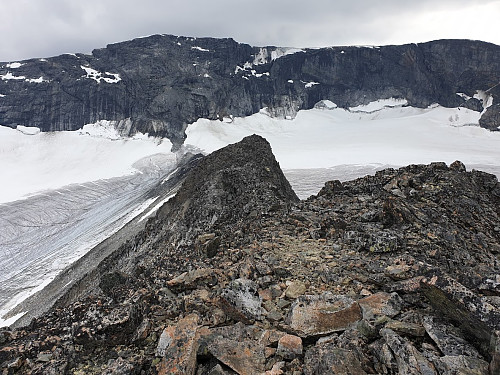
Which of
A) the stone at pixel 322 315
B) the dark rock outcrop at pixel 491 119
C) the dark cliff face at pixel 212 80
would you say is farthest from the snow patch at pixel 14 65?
the dark rock outcrop at pixel 491 119

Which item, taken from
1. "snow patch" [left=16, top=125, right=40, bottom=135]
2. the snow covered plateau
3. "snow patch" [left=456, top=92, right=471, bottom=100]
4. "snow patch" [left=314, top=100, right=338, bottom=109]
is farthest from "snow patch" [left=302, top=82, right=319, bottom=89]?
"snow patch" [left=16, top=125, right=40, bottom=135]

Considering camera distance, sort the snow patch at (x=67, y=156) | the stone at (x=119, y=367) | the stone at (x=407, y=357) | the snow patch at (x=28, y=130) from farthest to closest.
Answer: the snow patch at (x=28, y=130) → the snow patch at (x=67, y=156) → the stone at (x=119, y=367) → the stone at (x=407, y=357)

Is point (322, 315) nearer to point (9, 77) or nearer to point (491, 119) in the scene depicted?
point (491, 119)

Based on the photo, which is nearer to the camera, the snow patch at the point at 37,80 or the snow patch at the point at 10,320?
the snow patch at the point at 10,320

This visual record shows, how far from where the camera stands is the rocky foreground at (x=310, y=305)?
4.34 meters

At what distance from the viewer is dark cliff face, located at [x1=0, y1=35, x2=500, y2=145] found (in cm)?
11694

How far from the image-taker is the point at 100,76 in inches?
4825

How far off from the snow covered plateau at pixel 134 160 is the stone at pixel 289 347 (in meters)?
31.0

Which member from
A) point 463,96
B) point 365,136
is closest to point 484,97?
point 463,96

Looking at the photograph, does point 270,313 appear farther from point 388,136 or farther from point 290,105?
point 290,105

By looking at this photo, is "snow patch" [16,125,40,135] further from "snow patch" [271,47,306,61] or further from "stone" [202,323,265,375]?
Result: "stone" [202,323,265,375]

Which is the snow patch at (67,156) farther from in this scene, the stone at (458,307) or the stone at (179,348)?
the stone at (458,307)

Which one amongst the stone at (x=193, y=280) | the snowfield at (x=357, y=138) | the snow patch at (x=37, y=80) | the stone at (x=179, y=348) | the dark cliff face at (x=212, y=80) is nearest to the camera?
the stone at (x=179, y=348)

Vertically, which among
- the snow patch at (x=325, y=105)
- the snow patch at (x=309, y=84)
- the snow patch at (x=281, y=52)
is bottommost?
the snow patch at (x=325, y=105)
